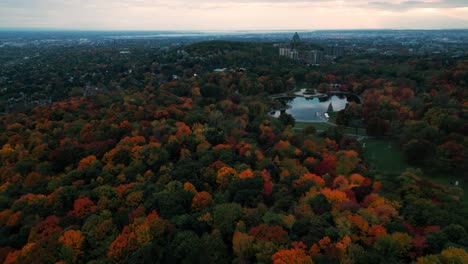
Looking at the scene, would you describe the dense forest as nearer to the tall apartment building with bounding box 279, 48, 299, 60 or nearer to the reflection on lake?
the reflection on lake

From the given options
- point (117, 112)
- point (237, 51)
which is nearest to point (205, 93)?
point (117, 112)

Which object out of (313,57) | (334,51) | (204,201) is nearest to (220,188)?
(204,201)

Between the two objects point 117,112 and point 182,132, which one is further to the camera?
point 117,112

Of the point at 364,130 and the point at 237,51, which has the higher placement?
the point at 237,51

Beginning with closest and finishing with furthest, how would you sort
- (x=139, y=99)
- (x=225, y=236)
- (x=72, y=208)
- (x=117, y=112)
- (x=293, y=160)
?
(x=225, y=236) < (x=72, y=208) < (x=293, y=160) < (x=117, y=112) < (x=139, y=99)

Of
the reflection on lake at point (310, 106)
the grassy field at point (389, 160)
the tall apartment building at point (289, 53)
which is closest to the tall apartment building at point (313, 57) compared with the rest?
the tall apartment building at point (289, 53)

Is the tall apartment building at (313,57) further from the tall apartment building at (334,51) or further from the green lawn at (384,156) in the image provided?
the green lawn at (384,156)

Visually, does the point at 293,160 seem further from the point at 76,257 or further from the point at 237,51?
the point at 237,51

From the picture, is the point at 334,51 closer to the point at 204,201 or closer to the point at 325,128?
the point at 325,128
